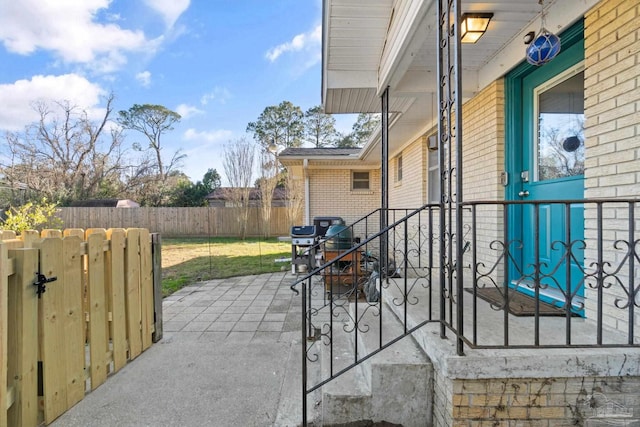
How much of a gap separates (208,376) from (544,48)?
3630mm

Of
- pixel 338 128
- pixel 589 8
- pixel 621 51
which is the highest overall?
pixel 338 128

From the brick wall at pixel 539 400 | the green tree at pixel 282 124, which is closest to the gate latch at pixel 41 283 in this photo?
the brick wall at pixel 539 400

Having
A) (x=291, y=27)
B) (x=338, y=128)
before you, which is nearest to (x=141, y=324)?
(x=291, y=27)

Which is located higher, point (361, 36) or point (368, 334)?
point (361, 36)

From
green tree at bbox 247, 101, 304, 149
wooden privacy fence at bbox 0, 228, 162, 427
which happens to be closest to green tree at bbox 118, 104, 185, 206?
green tree at bbox 247, 101, 304, 149

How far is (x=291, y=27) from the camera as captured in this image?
14781 millimetres

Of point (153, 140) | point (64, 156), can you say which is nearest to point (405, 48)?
point (64, 156)

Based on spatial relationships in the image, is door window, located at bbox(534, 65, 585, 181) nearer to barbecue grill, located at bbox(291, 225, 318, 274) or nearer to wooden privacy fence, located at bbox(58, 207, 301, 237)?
barbecue grill, located at bbox(291, 225, 318, 274)

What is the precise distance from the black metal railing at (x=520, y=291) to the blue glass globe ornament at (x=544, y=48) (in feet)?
3.62

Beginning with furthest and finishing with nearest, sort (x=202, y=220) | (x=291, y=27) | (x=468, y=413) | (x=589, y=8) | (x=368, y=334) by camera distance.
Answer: (x=202, y=220) < (x=291, y=27) < (x=368, y=334) < (x=589, y=8) < (x=468, y=413)

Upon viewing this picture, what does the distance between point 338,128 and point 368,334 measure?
22237 mm

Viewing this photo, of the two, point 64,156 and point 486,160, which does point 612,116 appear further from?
point 64,156

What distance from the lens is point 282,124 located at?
A: 2311 cm

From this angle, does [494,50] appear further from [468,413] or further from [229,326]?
[229,326]
